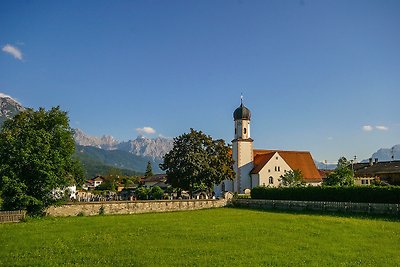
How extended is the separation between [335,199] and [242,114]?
1386 inches

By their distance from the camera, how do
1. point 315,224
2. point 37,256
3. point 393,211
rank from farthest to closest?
point 393,211, point 315,224, point 37,256

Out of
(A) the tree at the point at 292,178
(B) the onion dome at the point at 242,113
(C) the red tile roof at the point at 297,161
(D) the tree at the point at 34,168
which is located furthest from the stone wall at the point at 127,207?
(B) the onion dome at the point at 242,113

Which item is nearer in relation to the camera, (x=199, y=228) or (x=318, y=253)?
(x=318, y=253)

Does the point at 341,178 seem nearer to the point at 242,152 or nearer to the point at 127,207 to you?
the point at 242,152

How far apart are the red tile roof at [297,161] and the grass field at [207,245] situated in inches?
1942

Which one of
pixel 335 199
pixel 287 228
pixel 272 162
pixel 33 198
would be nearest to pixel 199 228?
pixel 287 228

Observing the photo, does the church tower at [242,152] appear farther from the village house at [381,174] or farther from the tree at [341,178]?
the village house at [381,174]

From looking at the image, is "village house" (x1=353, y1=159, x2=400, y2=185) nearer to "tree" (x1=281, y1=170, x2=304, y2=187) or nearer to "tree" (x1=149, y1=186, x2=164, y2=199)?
"tree" (x1=281, y1=170, x2=304, y2=187)

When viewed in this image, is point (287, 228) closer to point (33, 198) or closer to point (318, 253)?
point (318, 253)

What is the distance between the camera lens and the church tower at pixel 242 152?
77500 millimetres

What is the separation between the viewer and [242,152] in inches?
3066

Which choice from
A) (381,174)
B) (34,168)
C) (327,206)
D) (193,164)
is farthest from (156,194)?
(381,174)

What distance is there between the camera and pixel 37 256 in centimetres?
1830

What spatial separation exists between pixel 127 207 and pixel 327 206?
21.9 m
